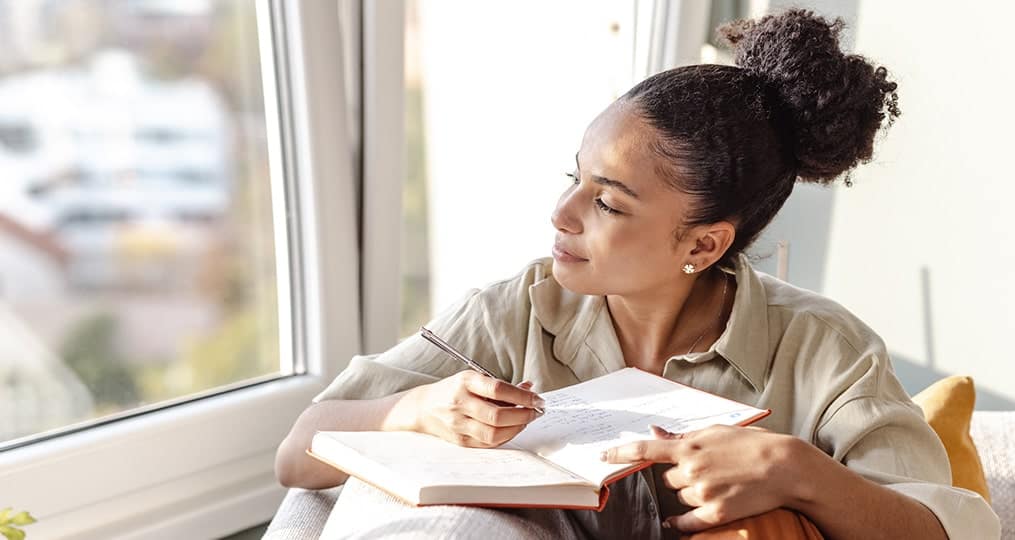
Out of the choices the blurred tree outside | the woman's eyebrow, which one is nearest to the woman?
the woman's eyebrow

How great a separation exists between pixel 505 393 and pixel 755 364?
419mm

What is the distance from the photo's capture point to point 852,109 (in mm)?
1413

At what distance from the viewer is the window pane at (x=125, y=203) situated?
59.8 inches

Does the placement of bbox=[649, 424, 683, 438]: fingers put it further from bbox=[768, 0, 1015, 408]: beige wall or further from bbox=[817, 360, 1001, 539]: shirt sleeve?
bbox=[768, 0, 1015, 408]: beige wall

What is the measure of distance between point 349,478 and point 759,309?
1.96 ft

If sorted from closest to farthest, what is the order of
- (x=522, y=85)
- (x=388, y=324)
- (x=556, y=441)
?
1. (x=556, y=441)
2. (x=388, y=324)
3. (x=522, y=85)

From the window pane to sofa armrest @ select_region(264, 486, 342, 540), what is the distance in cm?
40

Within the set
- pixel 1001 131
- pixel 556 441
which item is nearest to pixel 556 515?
Result: pixel 556 441

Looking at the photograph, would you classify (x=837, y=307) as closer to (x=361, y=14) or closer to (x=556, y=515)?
(x=556, y=515)

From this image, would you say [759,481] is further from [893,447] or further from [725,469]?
[893,447]

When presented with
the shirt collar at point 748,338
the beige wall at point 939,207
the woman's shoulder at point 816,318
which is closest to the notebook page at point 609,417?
the shirt collar at point 748,338

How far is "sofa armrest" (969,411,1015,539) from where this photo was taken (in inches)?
65.5

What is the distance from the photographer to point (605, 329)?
149cm

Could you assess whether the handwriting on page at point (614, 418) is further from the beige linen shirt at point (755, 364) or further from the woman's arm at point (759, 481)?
the beige linen shirt at point (755, 364)
